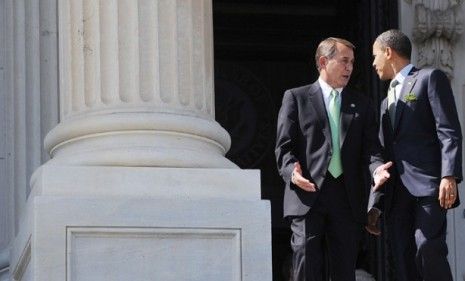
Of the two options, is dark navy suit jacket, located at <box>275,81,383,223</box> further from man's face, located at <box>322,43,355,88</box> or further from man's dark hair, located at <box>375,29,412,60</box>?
man's dark hair, located at <box>375,29,412,60</box>

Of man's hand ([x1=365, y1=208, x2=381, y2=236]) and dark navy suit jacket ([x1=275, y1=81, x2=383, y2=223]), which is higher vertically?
dark navy suit jacket ([x1=275, y1=81, x2=383, y2=223])

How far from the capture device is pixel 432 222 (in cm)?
1141

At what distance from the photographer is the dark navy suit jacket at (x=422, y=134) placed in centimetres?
1152

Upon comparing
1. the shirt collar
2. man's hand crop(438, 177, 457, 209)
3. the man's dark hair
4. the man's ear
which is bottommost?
man's hand crop(438, 177, 457, 209)

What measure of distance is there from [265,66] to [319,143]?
6.20 m

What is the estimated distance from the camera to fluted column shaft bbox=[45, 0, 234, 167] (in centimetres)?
1169

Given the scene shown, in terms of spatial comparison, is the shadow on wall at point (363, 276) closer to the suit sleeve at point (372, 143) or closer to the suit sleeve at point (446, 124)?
the suit sleeve at point (372, 143)

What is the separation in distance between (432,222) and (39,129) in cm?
382

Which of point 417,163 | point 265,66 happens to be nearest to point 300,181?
point 417,163

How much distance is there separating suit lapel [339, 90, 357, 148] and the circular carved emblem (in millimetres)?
5342

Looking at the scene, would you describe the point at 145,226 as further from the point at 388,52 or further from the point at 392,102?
the point at 388,52

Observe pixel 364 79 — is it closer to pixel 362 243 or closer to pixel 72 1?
pixel 362 243

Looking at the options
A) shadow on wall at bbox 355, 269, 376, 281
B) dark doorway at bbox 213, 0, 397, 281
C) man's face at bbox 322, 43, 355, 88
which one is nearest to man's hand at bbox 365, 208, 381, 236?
man's face at bbox 322, 43, 355, 88

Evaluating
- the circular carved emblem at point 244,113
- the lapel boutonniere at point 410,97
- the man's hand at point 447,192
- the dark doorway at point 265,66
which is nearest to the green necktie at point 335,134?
the lapel boutonniere at point 410,97
